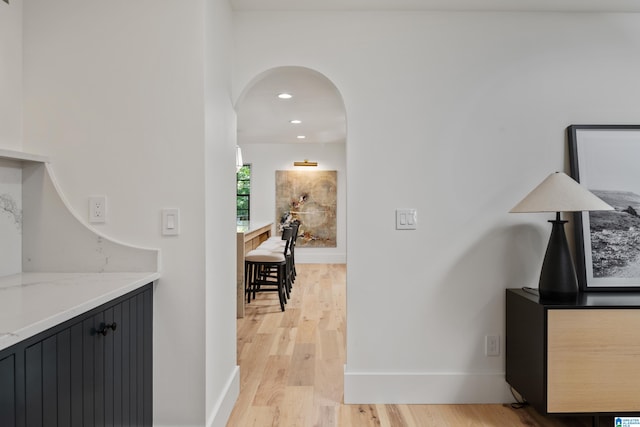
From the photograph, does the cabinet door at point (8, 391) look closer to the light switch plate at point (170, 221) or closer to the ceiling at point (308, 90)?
the light switch plate at point (170, 221)

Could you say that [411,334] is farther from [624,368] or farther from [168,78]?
[168,78]

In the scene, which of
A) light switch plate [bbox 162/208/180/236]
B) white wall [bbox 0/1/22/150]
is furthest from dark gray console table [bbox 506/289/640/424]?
white wall [bbox 0/1/22/150]

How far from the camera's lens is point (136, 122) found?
1927mm

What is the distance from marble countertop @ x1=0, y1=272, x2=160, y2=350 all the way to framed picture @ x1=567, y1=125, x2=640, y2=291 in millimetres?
2379

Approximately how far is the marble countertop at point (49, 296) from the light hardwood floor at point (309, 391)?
44.0 inches

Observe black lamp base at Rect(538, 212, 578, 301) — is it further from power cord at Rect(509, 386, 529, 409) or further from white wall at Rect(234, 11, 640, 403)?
power cord at Rect(509, 386, 529, 409)

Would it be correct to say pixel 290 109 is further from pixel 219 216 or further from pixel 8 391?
pixel 8 391

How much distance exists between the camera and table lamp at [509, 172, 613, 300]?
213cm

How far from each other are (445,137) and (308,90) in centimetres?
199

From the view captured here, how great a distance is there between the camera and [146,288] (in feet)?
6.05

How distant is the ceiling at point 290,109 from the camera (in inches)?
141

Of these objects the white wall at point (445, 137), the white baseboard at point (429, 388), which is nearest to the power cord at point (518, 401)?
the white baseboard at point (429, 388)

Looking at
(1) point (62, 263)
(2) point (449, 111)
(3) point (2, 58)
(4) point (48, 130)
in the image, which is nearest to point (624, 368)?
(2) point (449, 111)

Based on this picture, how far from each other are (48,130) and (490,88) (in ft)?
7.91
